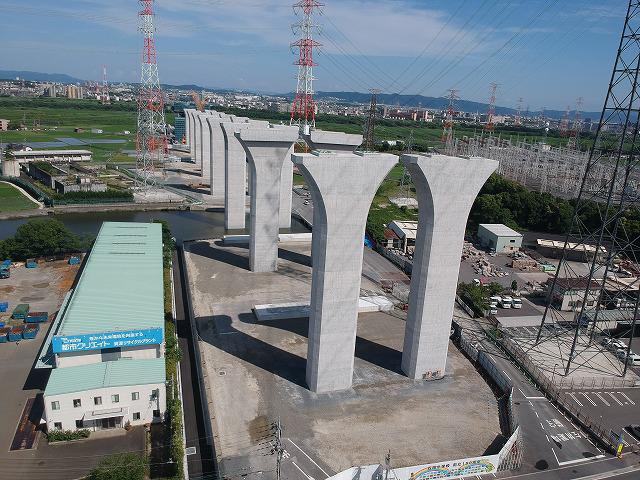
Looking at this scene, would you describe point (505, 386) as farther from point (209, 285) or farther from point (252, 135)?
point (252, 135)

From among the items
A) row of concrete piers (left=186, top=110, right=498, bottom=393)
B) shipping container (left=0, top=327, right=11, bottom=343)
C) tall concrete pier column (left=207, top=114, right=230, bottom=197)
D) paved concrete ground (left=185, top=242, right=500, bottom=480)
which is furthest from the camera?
tall concrete pier column (left=207, top=114, right=230, bottom=197)

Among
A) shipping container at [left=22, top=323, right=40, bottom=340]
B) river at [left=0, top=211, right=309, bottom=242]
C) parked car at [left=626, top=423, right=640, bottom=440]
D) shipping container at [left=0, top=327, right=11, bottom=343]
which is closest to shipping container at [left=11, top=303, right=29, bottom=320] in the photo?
shipping container at [left=0, top=327, right=11, bottom=343]

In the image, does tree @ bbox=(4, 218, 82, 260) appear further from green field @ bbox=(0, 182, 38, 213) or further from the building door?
the building door

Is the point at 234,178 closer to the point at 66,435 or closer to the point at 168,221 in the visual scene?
the point at 168,221

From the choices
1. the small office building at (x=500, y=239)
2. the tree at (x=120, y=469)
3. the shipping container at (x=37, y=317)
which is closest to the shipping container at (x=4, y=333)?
the shipping container at (x=37, y=317)

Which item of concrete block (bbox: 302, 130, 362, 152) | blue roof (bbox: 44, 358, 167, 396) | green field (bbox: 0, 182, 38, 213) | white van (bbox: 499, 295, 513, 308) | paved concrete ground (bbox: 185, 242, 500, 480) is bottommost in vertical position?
green field (bbox: 0, 182, 38, 213)

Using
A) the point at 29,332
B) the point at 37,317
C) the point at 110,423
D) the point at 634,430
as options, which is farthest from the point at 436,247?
the point at 37,317

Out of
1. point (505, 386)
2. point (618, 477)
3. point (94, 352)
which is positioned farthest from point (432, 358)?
point (94, 352)
